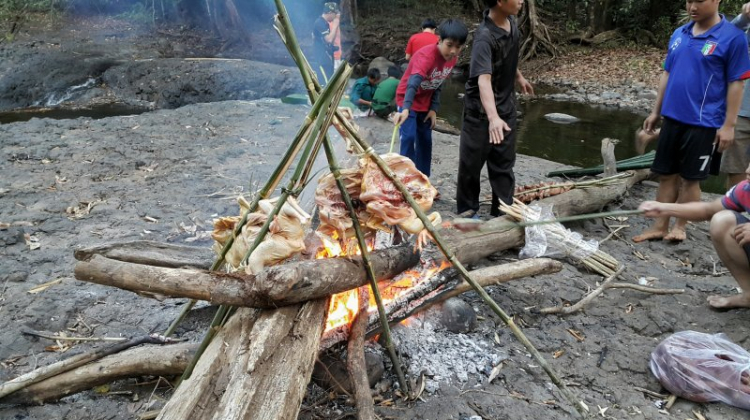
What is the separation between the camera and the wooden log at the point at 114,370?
2.45 meters

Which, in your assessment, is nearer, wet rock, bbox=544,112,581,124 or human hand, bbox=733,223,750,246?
human hand, bbox=733,223,750,246

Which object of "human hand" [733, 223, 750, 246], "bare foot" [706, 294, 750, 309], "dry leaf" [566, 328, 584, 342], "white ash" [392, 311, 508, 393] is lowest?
"dry leaf" [566, 328, 584, 342]

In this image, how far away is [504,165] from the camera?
186 inches

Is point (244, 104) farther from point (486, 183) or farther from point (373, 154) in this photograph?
point (373, 154)

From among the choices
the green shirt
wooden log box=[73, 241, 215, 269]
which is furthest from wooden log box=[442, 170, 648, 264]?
the green shirt

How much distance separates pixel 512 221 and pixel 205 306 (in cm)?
263

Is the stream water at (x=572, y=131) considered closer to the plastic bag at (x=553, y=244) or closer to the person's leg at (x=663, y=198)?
the person's leg at (x=663, y=198)

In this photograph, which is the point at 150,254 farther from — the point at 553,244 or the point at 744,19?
the point at 744,19

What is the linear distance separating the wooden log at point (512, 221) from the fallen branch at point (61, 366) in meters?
2.00

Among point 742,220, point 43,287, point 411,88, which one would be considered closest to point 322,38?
point 411,88

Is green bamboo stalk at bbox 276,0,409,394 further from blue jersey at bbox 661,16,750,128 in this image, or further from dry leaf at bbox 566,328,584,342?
blue jersey at bbox 661,16,750,128

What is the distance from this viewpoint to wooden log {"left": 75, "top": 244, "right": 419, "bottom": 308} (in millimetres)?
1907

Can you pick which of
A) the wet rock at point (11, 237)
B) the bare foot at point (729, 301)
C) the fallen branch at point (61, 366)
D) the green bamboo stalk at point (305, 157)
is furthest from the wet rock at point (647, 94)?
the fallen branch at point (61, 366)

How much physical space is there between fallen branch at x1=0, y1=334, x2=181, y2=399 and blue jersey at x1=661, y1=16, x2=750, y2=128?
4502 millimetres
